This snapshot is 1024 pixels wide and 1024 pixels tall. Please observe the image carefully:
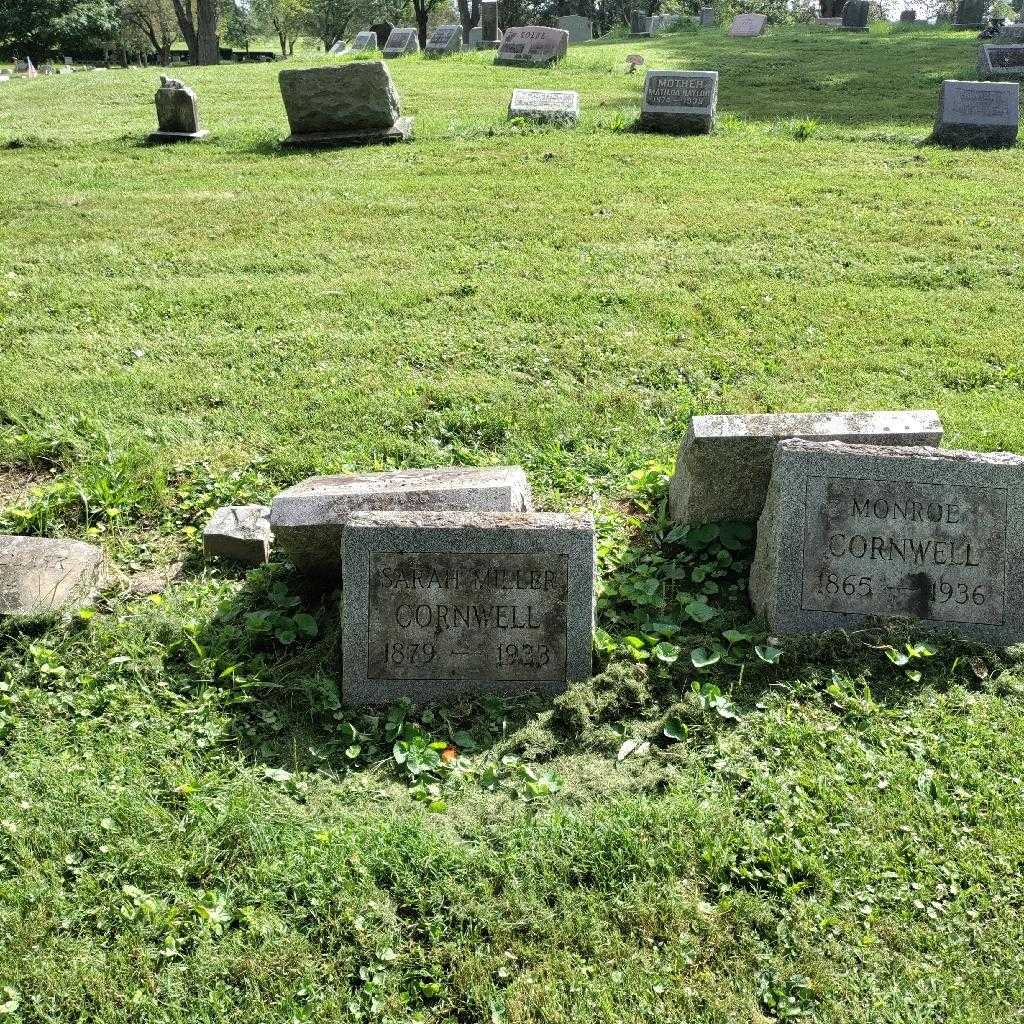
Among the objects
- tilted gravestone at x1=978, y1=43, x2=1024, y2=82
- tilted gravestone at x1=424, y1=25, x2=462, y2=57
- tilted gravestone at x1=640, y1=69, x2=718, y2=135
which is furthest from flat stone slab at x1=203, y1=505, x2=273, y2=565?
tilted gravestone at x1=424, y1=25, x2=462, y2=57

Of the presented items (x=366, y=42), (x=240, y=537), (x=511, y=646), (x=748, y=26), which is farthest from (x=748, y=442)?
(x=366, y=42)

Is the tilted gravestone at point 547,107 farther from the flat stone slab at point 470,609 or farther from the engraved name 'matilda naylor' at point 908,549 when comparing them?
the flat stone slab at point 470,609

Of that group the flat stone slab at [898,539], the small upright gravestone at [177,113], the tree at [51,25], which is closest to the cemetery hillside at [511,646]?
the flat stone slab at [898,539]

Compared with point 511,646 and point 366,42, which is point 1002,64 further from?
point 366,42

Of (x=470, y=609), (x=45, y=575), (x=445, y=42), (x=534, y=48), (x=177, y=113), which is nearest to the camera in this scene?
(x=470, y=609)

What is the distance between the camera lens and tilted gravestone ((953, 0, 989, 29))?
30.7m

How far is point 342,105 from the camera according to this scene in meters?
13.9

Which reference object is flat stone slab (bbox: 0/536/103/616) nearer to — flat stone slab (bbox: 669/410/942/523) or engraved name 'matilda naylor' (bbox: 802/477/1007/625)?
flat stone slab (bbox: 669/410/942/523)

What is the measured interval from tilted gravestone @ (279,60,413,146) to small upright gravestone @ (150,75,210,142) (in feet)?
5.34

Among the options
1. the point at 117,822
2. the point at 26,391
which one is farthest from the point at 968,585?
the point at 26,391

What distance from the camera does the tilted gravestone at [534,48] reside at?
23953mm

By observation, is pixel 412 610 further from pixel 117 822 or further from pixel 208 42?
pixel 208 42

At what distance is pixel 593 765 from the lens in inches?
142

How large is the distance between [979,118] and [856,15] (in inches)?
807
